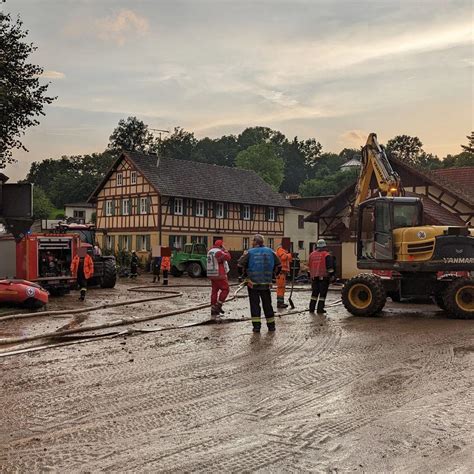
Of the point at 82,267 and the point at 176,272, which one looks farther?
the point at 176,272

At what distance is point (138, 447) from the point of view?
5.15 m

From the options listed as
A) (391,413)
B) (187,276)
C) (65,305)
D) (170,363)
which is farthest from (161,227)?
(391,413)

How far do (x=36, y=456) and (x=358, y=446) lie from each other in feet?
8.45

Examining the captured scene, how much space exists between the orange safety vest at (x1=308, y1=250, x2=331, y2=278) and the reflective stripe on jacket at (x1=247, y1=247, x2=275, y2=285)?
3525 mm

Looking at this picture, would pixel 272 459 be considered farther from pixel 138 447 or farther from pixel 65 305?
pixel 65 305

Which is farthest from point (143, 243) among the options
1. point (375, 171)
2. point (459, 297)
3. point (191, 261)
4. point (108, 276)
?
point (459, 297)

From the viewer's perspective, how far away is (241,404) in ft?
21.5

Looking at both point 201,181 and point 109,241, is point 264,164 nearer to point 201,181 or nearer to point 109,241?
point 201,181

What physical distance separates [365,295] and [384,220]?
226cm

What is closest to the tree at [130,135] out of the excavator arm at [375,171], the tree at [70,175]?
the tree at [70,175]

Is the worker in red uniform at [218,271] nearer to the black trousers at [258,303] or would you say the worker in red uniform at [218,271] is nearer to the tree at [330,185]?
the black trousers at [258,303]

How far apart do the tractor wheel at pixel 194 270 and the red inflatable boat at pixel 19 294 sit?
Answer: 22.3 metres

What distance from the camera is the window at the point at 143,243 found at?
46.8 metres

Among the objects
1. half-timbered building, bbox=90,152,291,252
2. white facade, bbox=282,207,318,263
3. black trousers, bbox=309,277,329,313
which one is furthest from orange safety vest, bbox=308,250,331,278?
white facade, bbox=282,207,318,263
